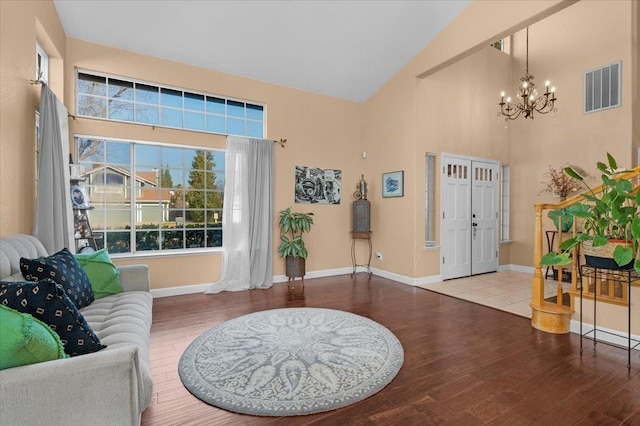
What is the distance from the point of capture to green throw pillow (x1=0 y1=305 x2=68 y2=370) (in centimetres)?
109

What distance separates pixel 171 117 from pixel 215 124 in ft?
2.06

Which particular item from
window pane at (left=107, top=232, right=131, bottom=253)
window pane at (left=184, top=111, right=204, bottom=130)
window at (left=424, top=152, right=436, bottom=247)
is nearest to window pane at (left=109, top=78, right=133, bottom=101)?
window pane at (left=184, top=111, right=204, bottom=130)

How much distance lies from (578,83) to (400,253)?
172 inches

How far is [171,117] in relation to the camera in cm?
454

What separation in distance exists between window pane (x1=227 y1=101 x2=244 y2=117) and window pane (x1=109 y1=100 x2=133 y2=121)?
1.36 meters

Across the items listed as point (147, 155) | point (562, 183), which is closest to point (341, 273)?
point (147, 155)

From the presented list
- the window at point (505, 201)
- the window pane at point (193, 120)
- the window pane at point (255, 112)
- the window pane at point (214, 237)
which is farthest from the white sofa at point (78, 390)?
the window at point (505, 201)

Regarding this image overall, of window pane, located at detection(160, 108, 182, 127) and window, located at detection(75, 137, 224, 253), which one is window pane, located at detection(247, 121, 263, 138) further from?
window pane, located at detection(160, 108, 182, 127)

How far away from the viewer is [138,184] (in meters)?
4.39

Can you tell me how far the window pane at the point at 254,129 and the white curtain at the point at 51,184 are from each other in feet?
8.11

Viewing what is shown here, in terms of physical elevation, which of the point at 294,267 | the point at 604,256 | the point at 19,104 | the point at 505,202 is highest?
the point at 19,104

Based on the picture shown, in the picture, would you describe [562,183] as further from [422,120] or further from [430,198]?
[422,120]

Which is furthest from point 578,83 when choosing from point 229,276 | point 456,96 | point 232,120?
point 229,276

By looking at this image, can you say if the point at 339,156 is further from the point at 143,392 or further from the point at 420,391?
the point at 143,392
